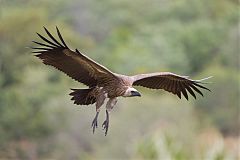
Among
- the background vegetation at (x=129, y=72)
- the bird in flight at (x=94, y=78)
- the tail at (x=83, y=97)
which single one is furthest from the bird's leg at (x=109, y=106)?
the background vegetation at (x=129, y=72)

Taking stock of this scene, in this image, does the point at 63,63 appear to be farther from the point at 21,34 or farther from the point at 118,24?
the point at 118,24

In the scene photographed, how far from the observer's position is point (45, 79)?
96.9ft

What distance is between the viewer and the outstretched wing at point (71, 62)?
3381mm

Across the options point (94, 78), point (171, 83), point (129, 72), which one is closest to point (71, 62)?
point (94, 78)

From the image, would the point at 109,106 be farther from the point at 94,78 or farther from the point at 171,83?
the point at 171,83

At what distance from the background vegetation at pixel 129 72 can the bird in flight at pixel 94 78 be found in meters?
11.4

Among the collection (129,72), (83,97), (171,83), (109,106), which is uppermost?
(129,72)

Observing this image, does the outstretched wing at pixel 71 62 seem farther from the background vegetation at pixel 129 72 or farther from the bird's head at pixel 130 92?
the background vegetation at pixel 129 72

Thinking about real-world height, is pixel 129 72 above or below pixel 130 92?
above

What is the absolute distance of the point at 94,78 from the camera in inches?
135

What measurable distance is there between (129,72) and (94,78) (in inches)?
1132

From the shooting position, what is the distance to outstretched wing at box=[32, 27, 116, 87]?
3.38m

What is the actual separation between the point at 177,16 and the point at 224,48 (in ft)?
19.6

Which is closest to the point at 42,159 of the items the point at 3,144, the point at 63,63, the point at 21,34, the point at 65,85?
the point at 3,144
